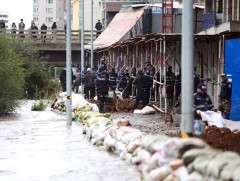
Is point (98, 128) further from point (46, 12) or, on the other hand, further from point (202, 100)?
point (46, 12)

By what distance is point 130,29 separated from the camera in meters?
57.4

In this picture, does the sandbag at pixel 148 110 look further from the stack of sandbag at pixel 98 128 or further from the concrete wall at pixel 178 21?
the concrete wall at pixel 178 21

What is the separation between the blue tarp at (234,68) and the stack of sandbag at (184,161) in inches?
550

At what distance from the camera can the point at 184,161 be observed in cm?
1026

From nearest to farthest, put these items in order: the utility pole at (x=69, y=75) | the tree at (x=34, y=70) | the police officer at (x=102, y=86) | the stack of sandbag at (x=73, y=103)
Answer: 1. the utility pole at (x=69, y=75)
2. the stack of sandbag at (x=73, y=103)
3. the police officer at (x=102, y=86)
4. the tree at (x=34, y=70)

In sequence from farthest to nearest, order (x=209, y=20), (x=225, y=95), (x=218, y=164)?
(x=209, y=20) → (x=225, y=95) → (x=218, y=164)

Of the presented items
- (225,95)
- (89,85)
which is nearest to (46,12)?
(89,85)

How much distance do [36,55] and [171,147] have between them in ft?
156

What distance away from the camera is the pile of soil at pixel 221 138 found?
600 inches

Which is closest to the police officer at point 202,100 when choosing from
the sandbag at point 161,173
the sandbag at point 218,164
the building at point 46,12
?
the sandbag at point 161,173

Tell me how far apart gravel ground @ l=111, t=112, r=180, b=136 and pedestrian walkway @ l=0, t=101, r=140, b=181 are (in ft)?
6.48

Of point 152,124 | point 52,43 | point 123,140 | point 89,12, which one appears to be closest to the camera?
point 123,140

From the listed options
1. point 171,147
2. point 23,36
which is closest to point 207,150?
point 171,147

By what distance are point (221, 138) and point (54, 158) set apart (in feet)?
12.9
